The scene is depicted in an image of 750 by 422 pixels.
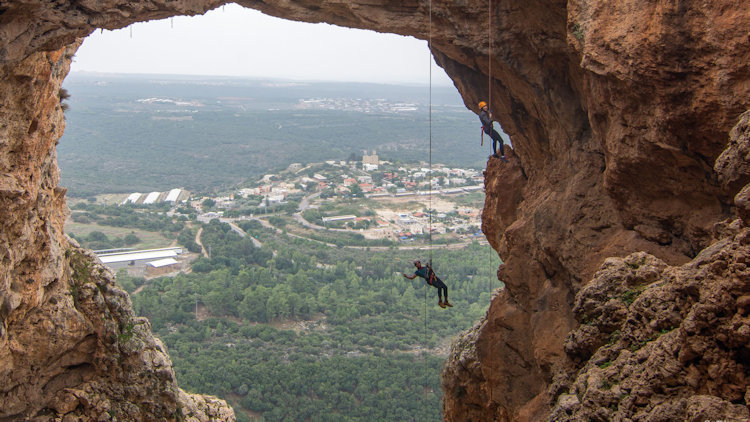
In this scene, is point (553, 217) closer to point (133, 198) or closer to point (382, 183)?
point (382, 183)

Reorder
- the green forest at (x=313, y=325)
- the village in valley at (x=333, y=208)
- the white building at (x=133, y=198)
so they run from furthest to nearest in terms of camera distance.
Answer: the white building at (x=133, y=198)
the village in valley at (x=333, y=208)
the green forest at (x=313, y=325)

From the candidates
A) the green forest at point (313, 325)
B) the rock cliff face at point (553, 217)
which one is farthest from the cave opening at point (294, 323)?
the rock cliff face at point (553, 217)

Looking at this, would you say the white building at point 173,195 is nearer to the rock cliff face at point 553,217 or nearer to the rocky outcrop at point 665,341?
the rock cliff face at point 553,217

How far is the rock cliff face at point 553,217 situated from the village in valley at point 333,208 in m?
31.0

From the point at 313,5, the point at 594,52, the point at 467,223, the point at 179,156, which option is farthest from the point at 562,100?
the point at 179,156

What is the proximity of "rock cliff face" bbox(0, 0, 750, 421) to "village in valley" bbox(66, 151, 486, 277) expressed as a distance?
102 ft

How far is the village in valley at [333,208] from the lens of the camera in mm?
50375

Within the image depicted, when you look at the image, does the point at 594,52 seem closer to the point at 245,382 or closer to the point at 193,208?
the point at 245,382

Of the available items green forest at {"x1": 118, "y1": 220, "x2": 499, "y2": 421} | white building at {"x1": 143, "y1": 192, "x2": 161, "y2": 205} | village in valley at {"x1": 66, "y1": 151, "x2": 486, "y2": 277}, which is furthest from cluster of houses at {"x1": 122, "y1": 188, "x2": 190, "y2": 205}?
green forest at {"x1": 118, "y1": 220, "x2": 499, "y2": 421}

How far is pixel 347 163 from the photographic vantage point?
283ft

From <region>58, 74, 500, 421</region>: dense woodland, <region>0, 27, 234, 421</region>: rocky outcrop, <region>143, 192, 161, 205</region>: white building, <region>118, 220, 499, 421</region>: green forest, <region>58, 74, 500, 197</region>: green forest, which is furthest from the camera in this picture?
<region>58, 74, 500, 197</region>: green forest

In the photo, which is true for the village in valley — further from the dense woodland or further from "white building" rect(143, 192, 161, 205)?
the dense woodland

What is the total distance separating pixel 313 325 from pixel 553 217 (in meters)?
26.6

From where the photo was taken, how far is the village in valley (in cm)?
5038
